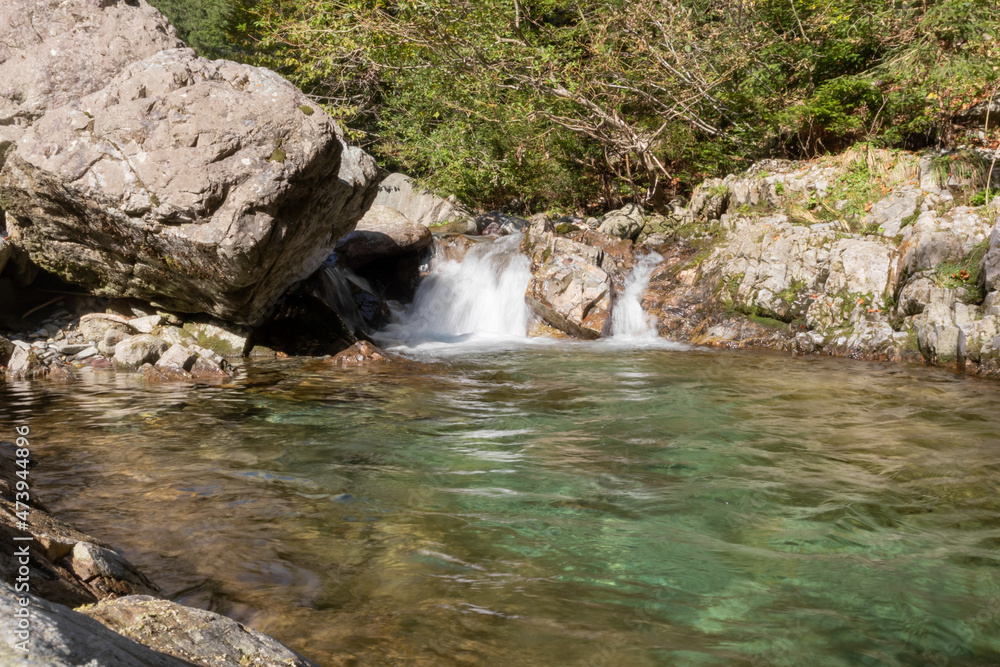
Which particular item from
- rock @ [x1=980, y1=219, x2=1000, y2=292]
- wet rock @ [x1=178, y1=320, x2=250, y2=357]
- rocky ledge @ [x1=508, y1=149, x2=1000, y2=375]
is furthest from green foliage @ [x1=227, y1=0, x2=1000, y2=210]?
wet rock @ [x1=178, y1=320, x2=250, y2=357]

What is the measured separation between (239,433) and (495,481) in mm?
2447

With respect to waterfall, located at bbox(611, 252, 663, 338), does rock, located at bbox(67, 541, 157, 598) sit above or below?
below

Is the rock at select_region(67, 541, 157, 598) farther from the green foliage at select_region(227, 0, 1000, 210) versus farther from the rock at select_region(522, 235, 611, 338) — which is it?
the green foliage at select_region(227, 0, 1000, 210)

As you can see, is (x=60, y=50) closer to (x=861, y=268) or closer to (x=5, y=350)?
(x=5, y=350)

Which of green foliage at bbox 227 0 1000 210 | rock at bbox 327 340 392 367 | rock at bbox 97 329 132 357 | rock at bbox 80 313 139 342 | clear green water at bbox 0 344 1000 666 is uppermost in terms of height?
green foliage at bbox 227 0 1000 210

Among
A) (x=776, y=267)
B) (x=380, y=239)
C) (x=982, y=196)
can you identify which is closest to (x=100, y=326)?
(x=380, y=239)

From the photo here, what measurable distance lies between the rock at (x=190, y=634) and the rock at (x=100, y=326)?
8095 millimetres

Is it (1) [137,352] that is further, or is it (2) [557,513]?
(1) [137,352]

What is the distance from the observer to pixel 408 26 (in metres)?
13.6

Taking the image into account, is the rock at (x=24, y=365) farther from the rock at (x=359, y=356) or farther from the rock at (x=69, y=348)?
the rock at (x=359, y=356)

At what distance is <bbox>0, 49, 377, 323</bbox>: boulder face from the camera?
7336mm

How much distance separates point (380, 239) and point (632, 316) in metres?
5.09

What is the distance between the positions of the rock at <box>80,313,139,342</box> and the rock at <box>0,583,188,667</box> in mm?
8622

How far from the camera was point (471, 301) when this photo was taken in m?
13.2
